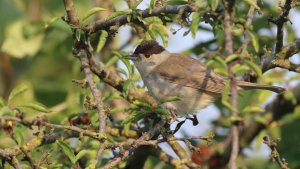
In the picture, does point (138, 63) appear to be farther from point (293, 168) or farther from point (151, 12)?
point (151, 12)

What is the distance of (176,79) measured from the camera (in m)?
6.28

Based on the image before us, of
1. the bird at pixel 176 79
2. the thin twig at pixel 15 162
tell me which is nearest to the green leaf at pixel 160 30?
the bird at pixel 176 79

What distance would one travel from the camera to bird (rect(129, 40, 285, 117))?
5909mm

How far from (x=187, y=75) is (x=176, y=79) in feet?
0.64

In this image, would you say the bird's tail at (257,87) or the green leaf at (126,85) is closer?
the green leaf at (126,85)

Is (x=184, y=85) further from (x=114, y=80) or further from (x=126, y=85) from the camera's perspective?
(x=126, y=85)

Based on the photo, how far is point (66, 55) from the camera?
26.3 ft

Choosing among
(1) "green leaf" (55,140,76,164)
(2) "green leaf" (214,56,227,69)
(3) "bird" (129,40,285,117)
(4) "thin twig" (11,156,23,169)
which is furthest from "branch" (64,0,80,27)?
(2) "green leaf" (214,56,227,69)

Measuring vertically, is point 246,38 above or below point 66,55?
above

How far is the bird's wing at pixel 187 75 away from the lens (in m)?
5.85

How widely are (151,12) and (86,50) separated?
76cm

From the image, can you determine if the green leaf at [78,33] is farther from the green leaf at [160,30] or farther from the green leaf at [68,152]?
the green leaf at [68,152]

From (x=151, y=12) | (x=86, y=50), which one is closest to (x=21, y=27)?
(x=86, y=50)

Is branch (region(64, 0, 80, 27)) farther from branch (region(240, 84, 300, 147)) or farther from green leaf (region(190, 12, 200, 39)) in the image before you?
branch (region(240, 84, 300, 147))
